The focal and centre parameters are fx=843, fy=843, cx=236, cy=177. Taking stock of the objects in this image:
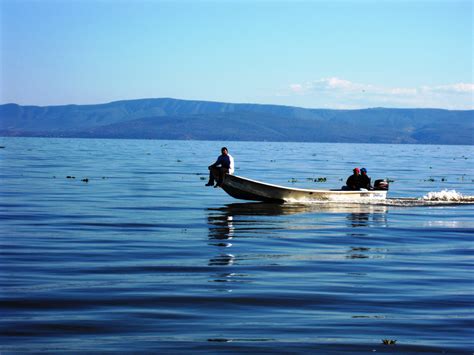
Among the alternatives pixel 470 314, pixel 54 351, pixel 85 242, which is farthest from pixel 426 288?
pixel 85 242

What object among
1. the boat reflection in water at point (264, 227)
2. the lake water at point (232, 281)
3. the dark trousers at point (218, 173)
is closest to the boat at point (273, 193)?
the dark trousers at point (218, 173)

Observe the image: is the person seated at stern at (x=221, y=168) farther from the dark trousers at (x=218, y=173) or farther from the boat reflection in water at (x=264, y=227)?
the boat reflection in water at (x=264, y=227)

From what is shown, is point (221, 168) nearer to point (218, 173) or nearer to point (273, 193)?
point (218, 173)

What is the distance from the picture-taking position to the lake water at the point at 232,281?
12812mm

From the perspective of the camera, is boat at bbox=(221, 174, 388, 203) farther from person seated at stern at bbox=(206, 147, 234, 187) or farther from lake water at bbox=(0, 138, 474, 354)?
lake water at bbox=(0, 138, 474, 354)

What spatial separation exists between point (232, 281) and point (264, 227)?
10.7 m

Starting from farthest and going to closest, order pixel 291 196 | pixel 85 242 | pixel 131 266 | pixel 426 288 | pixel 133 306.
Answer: pixel 291 196
pixel 85 242
pixel 131 266
pixel 426 288
pixel 133 306

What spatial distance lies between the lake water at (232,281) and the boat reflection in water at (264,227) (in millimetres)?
64

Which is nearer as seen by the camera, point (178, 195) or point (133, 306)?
point (133, 306)

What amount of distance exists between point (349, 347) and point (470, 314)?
329 centimetres

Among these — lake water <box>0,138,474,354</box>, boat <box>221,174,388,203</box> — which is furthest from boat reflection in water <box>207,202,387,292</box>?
boat <box>221,174,388,203</box>

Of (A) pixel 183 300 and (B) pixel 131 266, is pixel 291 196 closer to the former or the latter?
(B) pixel 131 266

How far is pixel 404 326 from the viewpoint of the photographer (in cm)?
1363

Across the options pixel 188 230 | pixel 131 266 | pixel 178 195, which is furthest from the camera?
pixel 178 195
